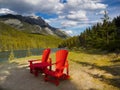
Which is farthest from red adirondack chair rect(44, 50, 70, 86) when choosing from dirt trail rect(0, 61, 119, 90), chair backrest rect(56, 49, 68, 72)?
dirt trail rect(0, 61, 119, 90)

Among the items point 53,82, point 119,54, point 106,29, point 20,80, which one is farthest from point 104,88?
point 106,29

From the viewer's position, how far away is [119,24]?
148 ft

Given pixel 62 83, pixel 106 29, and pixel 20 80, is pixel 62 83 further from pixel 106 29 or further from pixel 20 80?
pixel 106 29

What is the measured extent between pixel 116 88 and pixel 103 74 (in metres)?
→ 3.11

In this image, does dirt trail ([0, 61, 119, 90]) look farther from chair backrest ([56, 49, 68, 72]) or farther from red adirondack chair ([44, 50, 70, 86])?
chair backrest ([56, 49, 68, 72])

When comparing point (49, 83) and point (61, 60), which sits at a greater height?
point (61, 60)

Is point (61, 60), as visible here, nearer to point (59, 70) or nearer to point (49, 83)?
point (59, 70)

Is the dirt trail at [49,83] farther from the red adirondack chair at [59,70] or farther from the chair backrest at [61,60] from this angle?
the chair backrest at [61,60]

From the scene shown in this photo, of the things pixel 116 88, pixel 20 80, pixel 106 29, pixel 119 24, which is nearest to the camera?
pixel 116 88

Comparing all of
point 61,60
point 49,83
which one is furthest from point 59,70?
point 49,83

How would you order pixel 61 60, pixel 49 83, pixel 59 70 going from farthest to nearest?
pixel 61 60 → pixel 49 83 → pixel 59 70

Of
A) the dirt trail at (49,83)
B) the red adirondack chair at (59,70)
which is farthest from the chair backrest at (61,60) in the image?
the dirt trail at (49,83)

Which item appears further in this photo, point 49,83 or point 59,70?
point 49,83

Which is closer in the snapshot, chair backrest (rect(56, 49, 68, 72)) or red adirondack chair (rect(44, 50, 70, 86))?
red adirondack chair (rect(44, 50, 70, 86))
